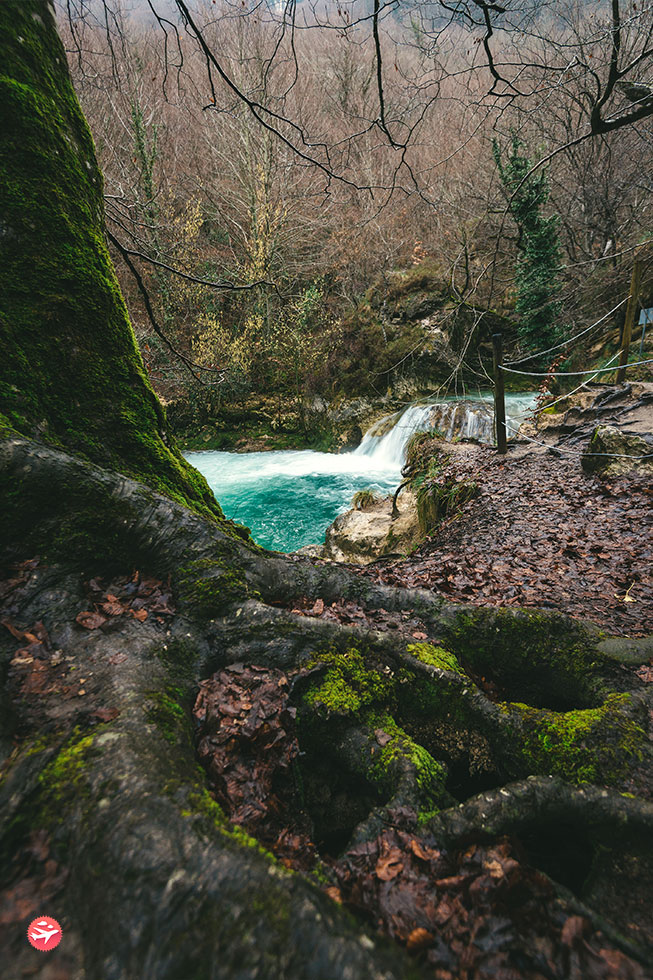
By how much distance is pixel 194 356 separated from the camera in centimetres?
1661

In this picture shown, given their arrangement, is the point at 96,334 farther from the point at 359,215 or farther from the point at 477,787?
the point at 359,215

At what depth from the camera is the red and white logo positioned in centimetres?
97

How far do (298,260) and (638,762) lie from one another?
2261cm

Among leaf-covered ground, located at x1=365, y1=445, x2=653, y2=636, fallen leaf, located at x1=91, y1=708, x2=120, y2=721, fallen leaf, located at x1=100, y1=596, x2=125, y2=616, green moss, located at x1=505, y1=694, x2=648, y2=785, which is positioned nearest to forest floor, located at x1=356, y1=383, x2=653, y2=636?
leaf-covered ground, located at x1=365, y1=445, x2=653, y2=636

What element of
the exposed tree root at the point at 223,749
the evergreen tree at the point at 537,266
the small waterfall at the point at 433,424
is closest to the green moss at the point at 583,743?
the exposed tree root at the point at 223,749

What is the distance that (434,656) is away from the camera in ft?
7.48

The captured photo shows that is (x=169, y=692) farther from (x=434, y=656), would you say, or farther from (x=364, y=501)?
(x=364, y=501)

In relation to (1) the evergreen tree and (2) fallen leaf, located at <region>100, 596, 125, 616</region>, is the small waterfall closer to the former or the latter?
(1) the evergreen tree

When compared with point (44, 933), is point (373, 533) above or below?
below

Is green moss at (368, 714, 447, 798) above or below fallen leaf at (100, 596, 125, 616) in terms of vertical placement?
below

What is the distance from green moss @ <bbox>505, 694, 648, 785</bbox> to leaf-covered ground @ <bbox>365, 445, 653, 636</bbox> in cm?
112

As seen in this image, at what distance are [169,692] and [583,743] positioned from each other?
6.14 ft

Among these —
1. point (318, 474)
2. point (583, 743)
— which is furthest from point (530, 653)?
point (318, 474)

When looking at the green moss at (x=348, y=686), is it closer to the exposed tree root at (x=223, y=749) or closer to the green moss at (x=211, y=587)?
the exposed tree root at (x=223, y=749)
